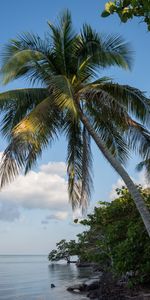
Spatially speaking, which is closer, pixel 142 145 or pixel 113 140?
A: pixel 142 145

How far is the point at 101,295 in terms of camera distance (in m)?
20.7

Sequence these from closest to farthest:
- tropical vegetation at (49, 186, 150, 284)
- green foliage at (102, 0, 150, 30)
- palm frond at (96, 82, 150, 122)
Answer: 1. green foliage at (102, 0, 150, 30)
2. palm frond at (96, 82, 150, 122)
3. tropical vegetation at (49, 186, 150, 284)

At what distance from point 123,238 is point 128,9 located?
14.3 m

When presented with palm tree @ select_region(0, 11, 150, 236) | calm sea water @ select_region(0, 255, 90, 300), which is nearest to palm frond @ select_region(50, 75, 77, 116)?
palm tree @ select_region(0, 11, 150, 236)

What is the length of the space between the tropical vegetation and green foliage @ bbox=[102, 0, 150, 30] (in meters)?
11.4

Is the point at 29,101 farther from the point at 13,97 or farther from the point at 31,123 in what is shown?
the point at 31,123

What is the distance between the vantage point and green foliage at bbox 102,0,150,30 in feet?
14.6

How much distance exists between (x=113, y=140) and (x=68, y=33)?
3.96 m

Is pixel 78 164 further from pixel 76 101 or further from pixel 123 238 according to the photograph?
pixel 123 238

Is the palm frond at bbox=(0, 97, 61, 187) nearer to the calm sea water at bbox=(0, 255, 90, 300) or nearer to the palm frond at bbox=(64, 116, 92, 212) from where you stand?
the palm frond at bbox=(64, 116, 92, 212)

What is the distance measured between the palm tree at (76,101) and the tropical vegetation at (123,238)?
3062 mm

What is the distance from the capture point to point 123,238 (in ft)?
57.8

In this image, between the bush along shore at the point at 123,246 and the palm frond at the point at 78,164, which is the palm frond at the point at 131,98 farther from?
the bush along shore at the point at 123,246

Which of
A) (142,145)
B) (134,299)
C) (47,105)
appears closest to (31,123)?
(47,105)
